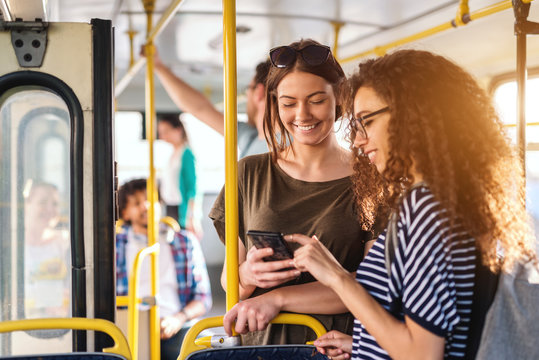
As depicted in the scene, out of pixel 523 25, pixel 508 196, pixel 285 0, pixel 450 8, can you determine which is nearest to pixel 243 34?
pixel 285 0

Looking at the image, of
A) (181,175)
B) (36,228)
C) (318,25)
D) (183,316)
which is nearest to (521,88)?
(36,228)

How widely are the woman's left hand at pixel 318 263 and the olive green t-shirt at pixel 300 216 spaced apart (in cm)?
33

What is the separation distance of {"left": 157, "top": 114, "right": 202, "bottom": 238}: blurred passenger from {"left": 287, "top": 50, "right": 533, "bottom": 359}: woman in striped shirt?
5.22 meters

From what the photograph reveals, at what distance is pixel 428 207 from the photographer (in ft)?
4.01

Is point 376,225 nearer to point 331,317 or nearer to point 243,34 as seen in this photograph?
point 331,317

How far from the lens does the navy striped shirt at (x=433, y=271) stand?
120 cm

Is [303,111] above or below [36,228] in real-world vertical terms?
above

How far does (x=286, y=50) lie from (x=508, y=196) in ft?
2.72

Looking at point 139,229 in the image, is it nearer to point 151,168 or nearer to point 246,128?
point 246,128

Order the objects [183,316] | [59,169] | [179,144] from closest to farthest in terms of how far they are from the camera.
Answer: [59,169] < [183,316] < [179,144]

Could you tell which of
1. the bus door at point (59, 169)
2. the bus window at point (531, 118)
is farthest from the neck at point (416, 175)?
the bus window at point (531, 118)

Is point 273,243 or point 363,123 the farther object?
point 273,243

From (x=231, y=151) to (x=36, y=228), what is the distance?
0.86m

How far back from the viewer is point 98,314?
1919mm
